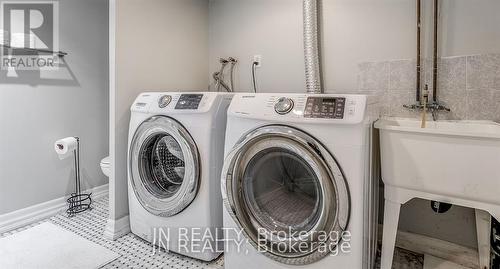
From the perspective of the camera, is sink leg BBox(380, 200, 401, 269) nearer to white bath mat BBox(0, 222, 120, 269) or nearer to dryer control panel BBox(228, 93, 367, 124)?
dryer control panel BBox(228, 93, 367, 124)

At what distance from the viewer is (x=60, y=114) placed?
235 cm

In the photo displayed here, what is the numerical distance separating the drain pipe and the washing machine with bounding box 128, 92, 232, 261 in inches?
27.8

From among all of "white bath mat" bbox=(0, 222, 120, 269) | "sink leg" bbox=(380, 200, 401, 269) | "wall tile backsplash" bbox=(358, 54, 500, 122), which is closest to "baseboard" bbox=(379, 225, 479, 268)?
"sink leg" bbox=(380, 200, 401, 269)

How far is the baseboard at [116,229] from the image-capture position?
1.93 m

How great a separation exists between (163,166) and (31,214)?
49.1 inches

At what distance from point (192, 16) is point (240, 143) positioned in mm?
1708

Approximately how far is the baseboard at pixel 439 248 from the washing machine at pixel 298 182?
70cm

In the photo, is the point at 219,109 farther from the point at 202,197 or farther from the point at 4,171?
the point at 4,171

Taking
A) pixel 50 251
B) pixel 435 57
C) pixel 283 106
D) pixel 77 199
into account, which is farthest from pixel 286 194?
pixel 77 199

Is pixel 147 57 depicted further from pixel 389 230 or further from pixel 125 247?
pixel 389 230

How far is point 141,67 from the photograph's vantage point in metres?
2.06

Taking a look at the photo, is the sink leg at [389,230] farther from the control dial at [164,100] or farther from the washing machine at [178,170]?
the control dial at [164,100]

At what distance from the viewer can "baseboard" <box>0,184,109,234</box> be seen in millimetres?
2023

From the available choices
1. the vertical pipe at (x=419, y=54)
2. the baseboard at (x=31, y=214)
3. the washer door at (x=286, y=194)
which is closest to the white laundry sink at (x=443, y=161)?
the washer door at (x=286, y=194)
